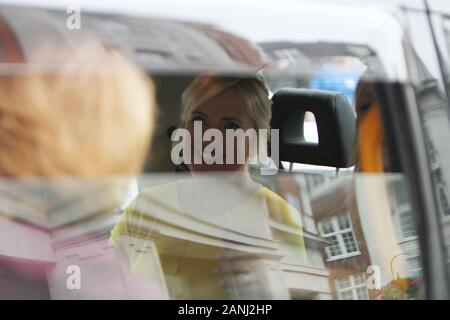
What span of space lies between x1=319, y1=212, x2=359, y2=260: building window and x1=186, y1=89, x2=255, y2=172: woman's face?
31 centimetres

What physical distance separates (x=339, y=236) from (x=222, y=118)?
0.49m

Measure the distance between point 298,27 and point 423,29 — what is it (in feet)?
1.34

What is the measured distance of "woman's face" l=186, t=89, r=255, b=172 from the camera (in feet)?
5.86

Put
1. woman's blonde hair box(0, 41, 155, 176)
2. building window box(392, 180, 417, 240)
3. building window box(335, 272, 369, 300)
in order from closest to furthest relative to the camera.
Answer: woman's blonde hair box(0, 41, 155, 176)
building window box(335, 272, 369, 300)
building window box(392, 180, 417, 240)

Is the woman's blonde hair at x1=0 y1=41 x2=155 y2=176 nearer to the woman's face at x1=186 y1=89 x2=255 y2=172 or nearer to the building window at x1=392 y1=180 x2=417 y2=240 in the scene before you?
the woman's face at x1=186 y1=89 x2=255 y2=172

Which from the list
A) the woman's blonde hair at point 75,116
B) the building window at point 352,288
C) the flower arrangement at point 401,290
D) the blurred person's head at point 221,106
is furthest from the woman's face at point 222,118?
the flower arrangement at point 401,290

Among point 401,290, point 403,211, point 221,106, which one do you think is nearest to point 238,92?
point 221,106

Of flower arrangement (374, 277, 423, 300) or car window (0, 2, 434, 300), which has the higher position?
car window (0, 2, 434, 300)

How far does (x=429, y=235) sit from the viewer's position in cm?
196

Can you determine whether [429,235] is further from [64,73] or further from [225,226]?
[64,73]

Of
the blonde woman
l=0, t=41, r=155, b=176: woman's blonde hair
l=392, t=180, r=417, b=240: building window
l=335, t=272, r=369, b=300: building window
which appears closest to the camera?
l=0, t=41, r=155, b=176: woman's blonde hair

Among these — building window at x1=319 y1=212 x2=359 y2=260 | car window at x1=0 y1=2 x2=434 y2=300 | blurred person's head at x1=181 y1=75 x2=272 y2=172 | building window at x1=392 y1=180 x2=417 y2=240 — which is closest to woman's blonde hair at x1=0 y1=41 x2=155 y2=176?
car window at x1=0 y1=2 x2=434 y2=300

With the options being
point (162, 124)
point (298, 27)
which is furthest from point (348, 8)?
point (162, 124)

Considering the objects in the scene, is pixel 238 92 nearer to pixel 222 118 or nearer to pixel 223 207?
pixel 222 118
